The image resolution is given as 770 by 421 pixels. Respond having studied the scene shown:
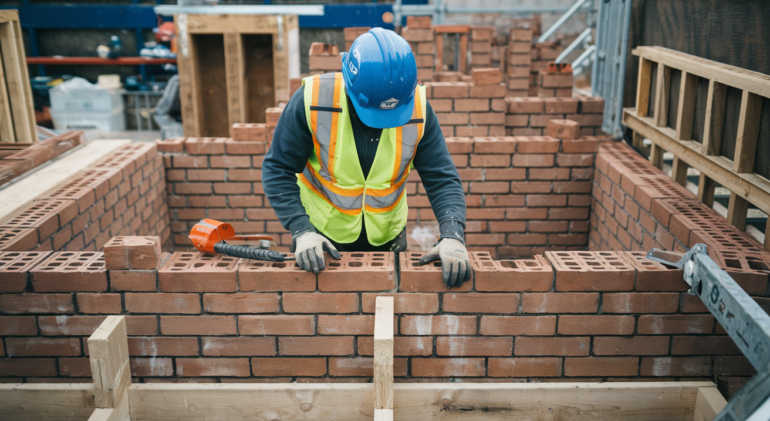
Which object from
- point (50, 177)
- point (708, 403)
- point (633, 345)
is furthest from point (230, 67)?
point (708, 403)

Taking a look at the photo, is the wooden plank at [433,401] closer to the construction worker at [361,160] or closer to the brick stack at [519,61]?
the construction worker at [361,160]

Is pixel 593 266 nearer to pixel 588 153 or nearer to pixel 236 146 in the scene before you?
pixel 588 153

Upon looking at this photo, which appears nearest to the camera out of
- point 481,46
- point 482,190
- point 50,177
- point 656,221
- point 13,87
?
point 656,221

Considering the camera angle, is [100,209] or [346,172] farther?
[100,209]

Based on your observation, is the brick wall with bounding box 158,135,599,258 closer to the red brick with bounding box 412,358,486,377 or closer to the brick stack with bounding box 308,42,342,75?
the brick stack with bounding box 308,42,342,75

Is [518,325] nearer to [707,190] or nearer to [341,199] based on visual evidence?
[341,199]

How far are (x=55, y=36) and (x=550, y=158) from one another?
12341mm

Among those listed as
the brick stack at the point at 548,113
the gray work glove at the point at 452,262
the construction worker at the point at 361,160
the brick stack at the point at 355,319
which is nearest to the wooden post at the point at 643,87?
the brick stack at the point at 548,113

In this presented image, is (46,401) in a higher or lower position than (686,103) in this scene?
lower

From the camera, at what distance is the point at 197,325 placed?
2756 millimetres

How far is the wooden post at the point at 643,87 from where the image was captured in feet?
14.9

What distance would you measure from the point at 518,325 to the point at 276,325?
111 centimetres

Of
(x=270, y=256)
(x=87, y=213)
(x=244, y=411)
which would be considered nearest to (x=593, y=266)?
(x=270, y=256)

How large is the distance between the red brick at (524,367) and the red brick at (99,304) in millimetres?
1744
